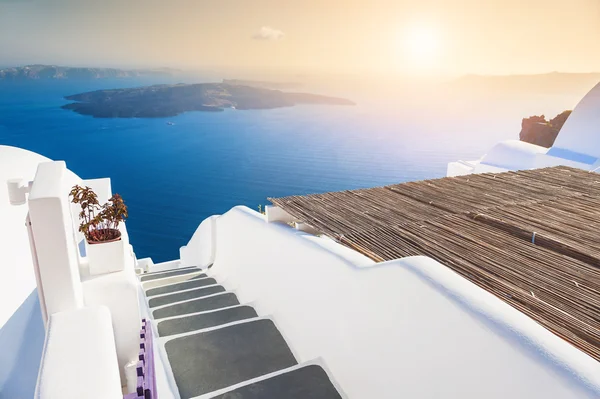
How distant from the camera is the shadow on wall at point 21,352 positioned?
8.91ft

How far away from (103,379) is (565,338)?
78.3 inches

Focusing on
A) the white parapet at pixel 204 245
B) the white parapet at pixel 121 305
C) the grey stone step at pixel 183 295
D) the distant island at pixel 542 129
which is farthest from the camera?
the distant island at pixel 542 129

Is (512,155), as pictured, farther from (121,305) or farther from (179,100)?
(179,100)

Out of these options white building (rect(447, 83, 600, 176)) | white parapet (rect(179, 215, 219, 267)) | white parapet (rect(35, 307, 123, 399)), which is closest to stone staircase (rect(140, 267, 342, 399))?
white parapet (rect(35, 307, 123, 399))

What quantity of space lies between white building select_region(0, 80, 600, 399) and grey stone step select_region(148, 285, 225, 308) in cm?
3

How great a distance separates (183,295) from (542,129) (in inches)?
992

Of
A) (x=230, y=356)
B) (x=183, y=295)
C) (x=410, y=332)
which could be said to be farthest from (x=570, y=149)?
(x=230, y=356)

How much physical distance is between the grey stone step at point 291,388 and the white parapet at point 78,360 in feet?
2.47

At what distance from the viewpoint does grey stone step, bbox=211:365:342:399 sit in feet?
7.89

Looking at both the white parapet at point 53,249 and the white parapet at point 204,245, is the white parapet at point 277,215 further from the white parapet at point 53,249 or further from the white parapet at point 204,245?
the white parapet at point 204,245

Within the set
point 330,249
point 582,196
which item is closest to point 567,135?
point 582,196

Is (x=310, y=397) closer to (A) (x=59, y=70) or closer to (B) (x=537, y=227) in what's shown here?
(B) (x=537, y=227)

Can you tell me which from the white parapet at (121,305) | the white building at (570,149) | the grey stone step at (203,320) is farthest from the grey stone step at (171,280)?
the white building at (570,149)

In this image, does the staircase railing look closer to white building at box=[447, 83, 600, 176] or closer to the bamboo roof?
the bamboo roof
